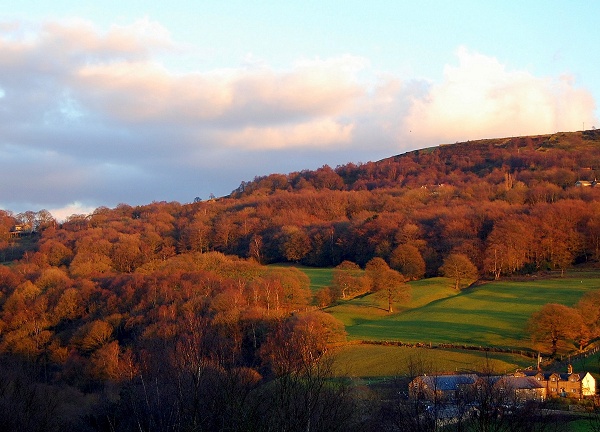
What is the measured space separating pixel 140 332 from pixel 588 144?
404ft

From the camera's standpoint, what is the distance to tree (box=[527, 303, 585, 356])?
137 ft

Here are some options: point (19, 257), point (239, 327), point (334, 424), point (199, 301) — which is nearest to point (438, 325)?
point (239, 327)

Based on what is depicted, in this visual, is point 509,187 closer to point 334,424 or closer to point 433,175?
point 433,175

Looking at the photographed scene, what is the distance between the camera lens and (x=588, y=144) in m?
145

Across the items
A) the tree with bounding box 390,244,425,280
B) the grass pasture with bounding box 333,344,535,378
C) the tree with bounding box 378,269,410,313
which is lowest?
the grass pasture with bounding box 333,344,535,378

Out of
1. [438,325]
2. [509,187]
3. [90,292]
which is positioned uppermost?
[509,187]

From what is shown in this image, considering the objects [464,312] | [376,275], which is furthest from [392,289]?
[464,312]

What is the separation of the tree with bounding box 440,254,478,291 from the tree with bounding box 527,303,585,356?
24727 millimetres

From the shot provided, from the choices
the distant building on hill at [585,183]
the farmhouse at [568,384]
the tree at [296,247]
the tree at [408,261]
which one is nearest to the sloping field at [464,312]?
the tree at [408,261]

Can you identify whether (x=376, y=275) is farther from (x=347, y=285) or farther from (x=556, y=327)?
(x=556, y=327)

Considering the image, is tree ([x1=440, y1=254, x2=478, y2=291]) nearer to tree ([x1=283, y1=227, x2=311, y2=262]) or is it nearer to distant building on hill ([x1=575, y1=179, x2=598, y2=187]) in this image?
tree ([x1=283, y1=227, x2=311, y2=262])

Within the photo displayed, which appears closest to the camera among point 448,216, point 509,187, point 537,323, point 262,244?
point 537,323

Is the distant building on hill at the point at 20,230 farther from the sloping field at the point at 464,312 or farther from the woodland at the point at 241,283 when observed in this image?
the sloping field at the point at 464,312

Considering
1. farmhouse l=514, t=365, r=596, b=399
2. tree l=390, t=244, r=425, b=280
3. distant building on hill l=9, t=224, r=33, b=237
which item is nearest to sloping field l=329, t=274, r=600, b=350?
tree l=390, t=244, r=425, b=280
